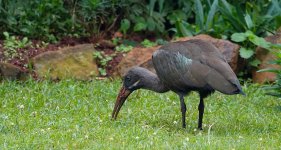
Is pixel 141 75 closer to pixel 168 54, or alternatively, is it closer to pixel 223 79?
pixel 168 54

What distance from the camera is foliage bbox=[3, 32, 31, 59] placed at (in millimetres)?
11914

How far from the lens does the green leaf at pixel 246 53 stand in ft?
38.2

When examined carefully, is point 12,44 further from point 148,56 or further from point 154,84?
point 154,84

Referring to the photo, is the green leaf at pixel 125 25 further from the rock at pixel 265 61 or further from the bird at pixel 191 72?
the bird at pixel 191 72

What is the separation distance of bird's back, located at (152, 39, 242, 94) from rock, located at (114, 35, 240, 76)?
2.84 m

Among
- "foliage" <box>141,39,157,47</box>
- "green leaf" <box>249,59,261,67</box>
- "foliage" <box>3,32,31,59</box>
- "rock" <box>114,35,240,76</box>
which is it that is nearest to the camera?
"rock" <box>114,35,240,76</box>

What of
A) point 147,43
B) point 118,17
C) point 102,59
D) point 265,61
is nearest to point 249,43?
point 265,61

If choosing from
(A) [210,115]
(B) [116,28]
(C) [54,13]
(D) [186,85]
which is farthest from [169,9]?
(D) [186,85]

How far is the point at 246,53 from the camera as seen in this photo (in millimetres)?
11727

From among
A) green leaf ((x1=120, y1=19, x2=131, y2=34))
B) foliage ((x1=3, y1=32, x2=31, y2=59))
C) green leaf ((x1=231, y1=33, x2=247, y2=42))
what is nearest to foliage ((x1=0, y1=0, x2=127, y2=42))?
foliage ((x1=3, y1=32, x2=31, y2=59))

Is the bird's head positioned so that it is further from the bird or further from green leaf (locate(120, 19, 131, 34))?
green leaf (locate(120, 19, 131, 34))

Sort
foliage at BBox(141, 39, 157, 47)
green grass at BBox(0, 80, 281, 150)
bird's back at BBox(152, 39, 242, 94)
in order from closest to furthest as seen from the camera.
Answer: green grass at BBox(0, 80, 281, 150), bird's back at BBox(152, 39, 242, 94), foliage at BBox(141, 39, 157, 47)

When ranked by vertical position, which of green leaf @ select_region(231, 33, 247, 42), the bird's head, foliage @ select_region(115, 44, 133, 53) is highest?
the bird's head

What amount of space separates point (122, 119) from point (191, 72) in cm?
121
